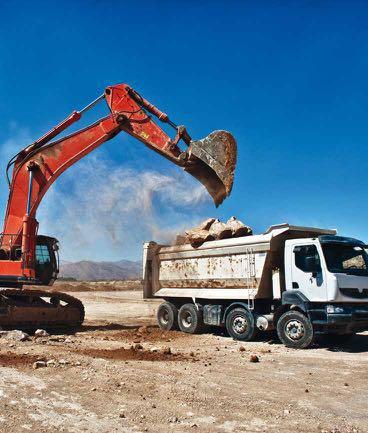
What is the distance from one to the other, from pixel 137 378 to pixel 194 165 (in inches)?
268

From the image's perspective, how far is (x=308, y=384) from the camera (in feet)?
26.4

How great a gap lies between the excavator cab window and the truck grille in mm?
8738

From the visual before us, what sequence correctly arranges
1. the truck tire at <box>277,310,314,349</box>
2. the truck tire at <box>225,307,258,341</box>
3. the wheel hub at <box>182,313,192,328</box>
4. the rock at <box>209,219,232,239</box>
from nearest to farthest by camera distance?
1. the truck tire at <box>277,310,314,349</box>
2. the truck tire at <box>225,307,258,341</box>
3. the rock at <box>209,219,232,239</box>
4. the wheel hub at <box>182,313,192,328</box>

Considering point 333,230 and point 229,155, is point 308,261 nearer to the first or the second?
point 333,230

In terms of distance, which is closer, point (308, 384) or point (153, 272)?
point (308, 384)

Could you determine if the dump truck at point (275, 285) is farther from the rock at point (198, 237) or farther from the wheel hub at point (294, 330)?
the rock at point (198, 237)

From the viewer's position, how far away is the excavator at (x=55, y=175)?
13055mm

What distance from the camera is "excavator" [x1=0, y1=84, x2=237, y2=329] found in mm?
13055

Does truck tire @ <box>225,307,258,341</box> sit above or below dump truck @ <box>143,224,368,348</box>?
below

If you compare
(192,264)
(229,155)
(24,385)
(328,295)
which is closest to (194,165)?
(229,155)

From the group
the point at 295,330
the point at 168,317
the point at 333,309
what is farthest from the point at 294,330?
the point at 168,317

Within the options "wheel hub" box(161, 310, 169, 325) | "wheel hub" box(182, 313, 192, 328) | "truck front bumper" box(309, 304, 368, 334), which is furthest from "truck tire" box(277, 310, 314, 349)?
"wheel hub" box(161, 310, 169, 325)

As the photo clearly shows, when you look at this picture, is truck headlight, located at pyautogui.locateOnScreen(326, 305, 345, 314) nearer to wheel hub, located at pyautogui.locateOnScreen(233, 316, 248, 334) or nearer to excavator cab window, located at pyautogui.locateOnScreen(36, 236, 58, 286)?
wheel hub, located at pyautogui.locateOnScreen(233, 316, 248, 334)

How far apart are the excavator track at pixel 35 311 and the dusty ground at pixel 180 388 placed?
6.33ft
